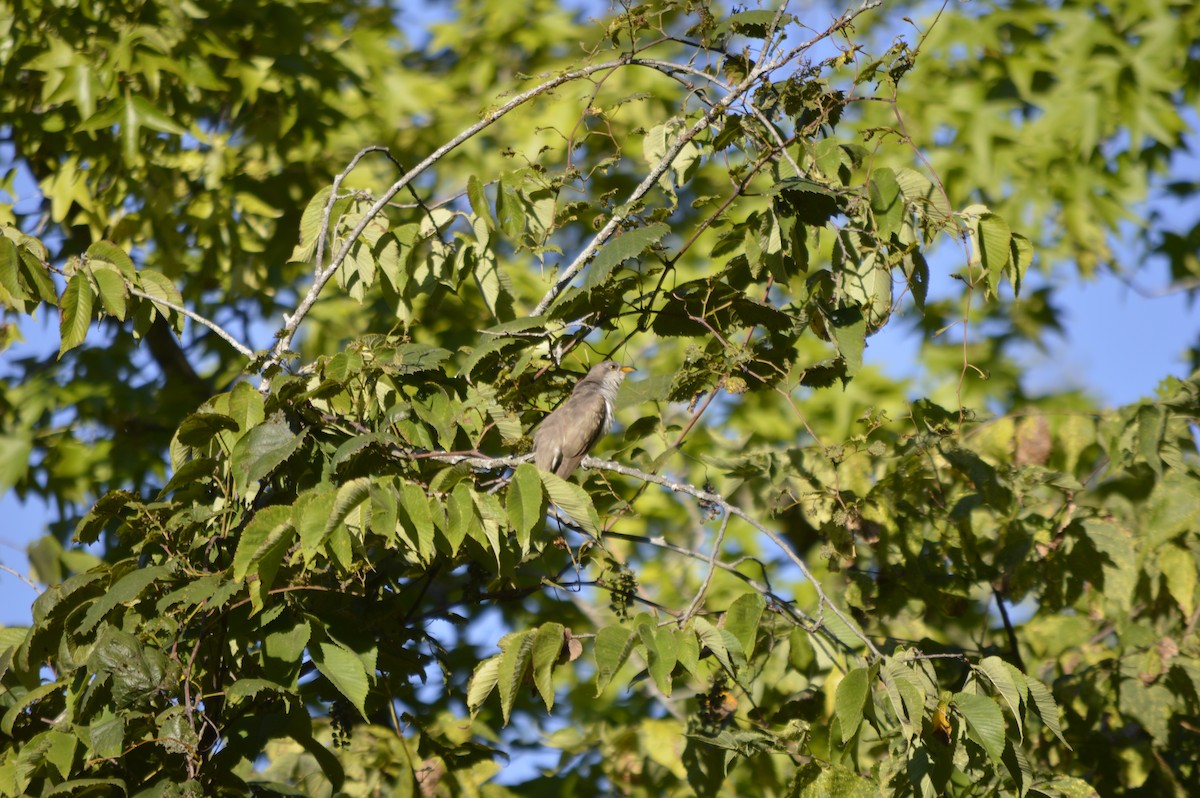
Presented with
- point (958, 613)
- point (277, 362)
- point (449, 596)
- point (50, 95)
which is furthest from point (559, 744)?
point (50, 95)

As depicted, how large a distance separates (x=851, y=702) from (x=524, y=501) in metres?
0.84

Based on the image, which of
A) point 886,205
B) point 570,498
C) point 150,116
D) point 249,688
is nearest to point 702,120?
point 886,205

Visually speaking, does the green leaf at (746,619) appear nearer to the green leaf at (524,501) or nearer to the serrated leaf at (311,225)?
the green leaf at (524,501)

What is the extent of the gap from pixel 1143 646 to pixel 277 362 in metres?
3.23

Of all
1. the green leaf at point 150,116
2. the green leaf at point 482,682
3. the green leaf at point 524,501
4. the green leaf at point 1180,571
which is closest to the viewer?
the green leaf at point 524,501

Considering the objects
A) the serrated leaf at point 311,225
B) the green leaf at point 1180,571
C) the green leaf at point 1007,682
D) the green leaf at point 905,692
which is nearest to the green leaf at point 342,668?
the green leaf at point 905,692

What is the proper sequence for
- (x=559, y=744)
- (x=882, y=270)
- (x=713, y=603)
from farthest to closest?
(x=713, y=603) < (x=559, y=744) < (x=882, y=270)

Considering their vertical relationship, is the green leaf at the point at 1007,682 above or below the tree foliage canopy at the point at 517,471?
below

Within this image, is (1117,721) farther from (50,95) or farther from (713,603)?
(50,95)

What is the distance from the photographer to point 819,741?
13.0 feet

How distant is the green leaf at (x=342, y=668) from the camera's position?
9.04ft

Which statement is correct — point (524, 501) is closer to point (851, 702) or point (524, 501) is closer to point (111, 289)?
point (851, 702)

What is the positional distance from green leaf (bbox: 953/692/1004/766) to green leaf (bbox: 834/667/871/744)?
200 millimetres

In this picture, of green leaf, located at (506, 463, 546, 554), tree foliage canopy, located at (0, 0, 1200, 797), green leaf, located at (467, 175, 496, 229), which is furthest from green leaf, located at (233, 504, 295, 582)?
green leaf, located at (467, 175, 496, 229)
